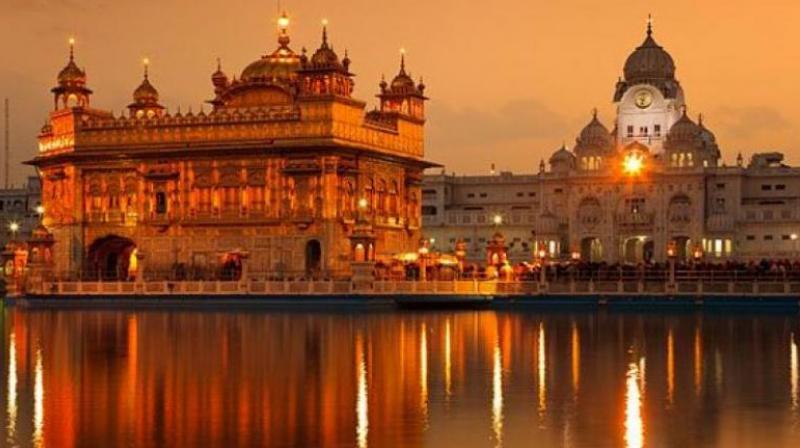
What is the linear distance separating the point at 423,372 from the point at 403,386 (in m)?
2.28

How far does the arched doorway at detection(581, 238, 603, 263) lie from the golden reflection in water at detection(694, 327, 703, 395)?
2301 inches

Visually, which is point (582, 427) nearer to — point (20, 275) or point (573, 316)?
point (573, 316)

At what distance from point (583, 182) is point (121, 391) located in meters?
74.6

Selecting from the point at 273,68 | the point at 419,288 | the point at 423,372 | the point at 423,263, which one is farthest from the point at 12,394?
the point at 273,68

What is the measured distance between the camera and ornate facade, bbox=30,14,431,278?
5834 cm

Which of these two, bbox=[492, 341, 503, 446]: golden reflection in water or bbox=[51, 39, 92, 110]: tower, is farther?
bbox=[51, 39, 92, 110]: tower

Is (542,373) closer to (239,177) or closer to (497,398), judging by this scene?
(497,398)

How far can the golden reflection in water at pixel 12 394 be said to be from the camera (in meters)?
18.7

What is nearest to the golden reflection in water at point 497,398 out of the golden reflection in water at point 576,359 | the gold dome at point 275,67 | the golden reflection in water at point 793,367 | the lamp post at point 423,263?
the golden reflection in water at point 576,359

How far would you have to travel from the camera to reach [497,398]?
21.8 meters

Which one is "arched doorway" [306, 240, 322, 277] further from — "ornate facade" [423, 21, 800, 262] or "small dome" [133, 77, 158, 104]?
"ornate facade" [423, 21, 800, 262]

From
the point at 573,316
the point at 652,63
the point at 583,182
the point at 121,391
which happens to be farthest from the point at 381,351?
the point at 652,63

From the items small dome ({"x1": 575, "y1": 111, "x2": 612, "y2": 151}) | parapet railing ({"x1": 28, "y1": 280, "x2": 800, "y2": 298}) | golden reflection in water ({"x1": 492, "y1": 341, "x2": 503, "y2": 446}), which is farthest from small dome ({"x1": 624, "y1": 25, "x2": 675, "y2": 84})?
golden reflection in water ({"x1": 492, "y1": 341, "x2": 503, "y2": 446})

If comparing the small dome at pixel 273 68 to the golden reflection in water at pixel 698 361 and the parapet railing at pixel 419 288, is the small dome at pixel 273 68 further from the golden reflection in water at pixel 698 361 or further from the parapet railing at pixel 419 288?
the golden reflection in water at pixel 698 361
